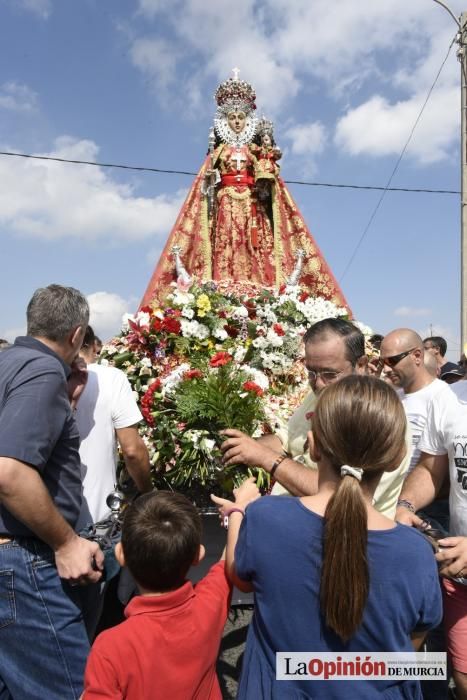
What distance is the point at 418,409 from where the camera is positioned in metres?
3.22

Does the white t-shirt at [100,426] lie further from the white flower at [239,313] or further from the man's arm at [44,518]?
the white flower at [239,313]

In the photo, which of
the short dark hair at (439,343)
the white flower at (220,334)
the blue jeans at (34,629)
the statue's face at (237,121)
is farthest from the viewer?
the statue's face at (237,121)

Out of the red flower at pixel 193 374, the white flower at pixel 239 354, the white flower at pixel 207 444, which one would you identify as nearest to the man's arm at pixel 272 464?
the white flower at pixel 207 444

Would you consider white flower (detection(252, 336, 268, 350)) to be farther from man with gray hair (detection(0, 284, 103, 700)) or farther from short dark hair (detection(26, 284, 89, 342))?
man with gray hair (detection(0, 284, 103, 700))

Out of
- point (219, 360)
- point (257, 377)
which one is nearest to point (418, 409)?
point (257, 377)

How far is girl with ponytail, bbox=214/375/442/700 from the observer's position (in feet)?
4.45

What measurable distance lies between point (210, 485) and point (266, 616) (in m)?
1.82

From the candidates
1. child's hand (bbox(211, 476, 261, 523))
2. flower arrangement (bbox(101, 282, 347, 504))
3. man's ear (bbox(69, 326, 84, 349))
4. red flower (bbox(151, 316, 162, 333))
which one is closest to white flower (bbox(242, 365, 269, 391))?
flower arrangement (bbox(101, 282, 347, 504))

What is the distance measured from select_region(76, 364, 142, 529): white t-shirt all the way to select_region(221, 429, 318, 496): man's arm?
0.65m

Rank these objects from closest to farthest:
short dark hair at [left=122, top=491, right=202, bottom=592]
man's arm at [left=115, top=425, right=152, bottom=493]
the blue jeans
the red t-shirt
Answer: the red t-shirt → short dark hair at [left=122, top=491, right=202, bottom=592] → the blue jeans → man's arm at [left=115, top=425, right=152, bottom=493]

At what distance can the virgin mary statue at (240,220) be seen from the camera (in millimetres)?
7664

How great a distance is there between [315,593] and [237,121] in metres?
7.94

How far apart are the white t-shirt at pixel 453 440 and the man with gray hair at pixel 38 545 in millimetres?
1490

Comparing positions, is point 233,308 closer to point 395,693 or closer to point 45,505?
point 45,505
